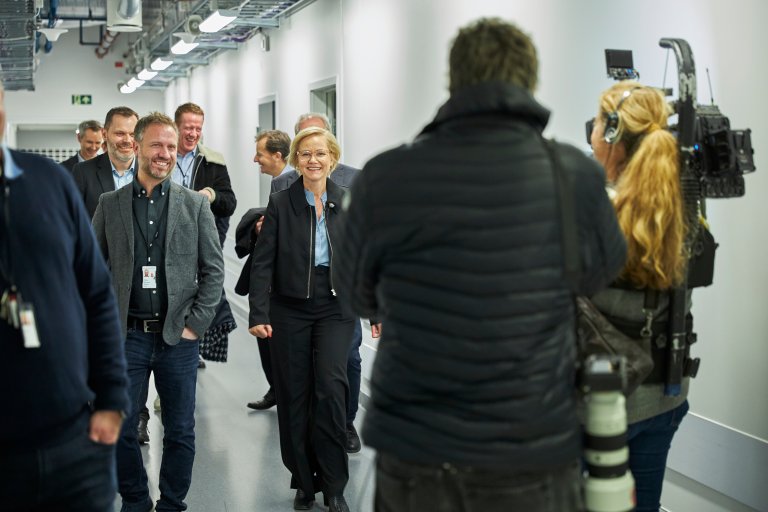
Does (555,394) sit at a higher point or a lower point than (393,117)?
lower

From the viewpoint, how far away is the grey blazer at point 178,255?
3418 millimetres

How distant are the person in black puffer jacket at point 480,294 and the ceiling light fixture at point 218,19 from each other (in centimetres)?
662

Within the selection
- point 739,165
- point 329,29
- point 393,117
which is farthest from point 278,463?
point 329,29

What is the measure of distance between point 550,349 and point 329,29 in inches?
258

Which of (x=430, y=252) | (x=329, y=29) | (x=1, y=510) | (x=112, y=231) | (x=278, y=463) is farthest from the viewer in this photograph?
(x=329, y=29)

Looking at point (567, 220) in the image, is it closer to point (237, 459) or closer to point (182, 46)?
point (237, 459)

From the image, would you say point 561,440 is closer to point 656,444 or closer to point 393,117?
point 656,444

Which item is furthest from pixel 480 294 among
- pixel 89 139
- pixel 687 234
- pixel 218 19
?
pixel 218 19

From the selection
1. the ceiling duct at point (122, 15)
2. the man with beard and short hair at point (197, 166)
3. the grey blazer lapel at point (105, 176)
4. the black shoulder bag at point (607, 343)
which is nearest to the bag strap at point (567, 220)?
the black shoulder bag at point (607, 343)

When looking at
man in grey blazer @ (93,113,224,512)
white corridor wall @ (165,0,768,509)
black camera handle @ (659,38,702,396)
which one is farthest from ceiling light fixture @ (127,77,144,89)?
black camera handle @ (659,38,702,396)

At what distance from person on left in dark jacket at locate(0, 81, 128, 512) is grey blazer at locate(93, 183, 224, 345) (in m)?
1.45

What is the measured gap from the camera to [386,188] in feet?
5.50

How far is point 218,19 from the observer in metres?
8.13

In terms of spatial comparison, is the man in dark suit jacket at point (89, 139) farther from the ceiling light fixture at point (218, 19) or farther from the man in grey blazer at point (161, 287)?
the man in grey blazer at point (161, 287)
